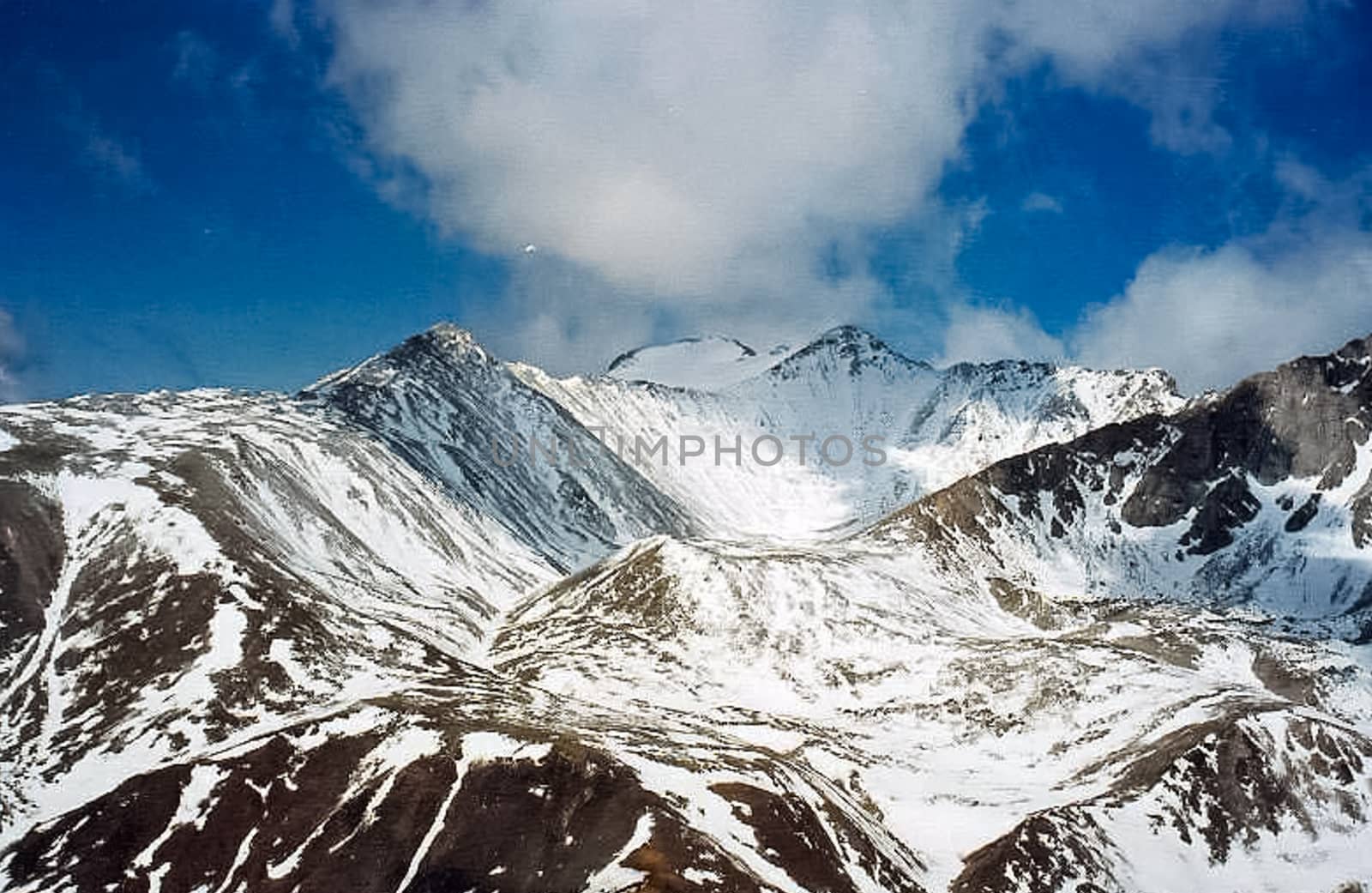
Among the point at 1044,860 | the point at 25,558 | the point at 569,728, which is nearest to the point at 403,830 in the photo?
the point at 569,728

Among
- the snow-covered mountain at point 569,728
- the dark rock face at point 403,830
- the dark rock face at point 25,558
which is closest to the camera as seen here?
the dark rock face at point 403,830

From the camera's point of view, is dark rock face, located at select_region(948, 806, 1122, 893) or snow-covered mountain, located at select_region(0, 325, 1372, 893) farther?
dark rock face, located at select_region(948, 806, 1122, 893)

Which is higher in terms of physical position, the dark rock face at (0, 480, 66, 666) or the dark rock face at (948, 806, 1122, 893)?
the dark rock face at (0, 480, 66, 666)

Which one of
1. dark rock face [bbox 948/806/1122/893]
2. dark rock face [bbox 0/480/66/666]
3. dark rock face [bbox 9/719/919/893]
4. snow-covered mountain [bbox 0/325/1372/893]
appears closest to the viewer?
dark rock face [bbox 9/719/919/893]

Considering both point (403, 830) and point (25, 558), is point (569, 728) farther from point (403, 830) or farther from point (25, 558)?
point (25, 558)

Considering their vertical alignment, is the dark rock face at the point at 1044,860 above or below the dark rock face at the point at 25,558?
below

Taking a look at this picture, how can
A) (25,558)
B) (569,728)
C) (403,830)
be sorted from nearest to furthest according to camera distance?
(403,830)
(569,728)
(25,558)

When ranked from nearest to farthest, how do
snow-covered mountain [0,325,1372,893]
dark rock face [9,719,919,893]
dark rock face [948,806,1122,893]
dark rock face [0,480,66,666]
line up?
dark rock face [9,719,919,893] → snow-covered mountain [0,325,1372,893] → dark rock face [948,806,1122,893] → dark rock face [0,480,66,666]

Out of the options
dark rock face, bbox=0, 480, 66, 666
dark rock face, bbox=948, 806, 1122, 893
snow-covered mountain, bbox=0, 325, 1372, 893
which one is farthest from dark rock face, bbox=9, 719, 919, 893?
dark rock face, bbox=0, 480, 66, 666

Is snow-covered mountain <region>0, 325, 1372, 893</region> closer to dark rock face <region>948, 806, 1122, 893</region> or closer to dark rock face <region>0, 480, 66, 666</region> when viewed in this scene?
dark rock face <region>948, 806, 1122, 893</region>

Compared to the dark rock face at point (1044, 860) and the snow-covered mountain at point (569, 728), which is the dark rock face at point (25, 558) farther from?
the dark rock face at point (1044, 860)

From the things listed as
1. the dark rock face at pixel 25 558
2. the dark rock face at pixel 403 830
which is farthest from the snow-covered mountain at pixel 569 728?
the dark rock face at pixel 25 558
